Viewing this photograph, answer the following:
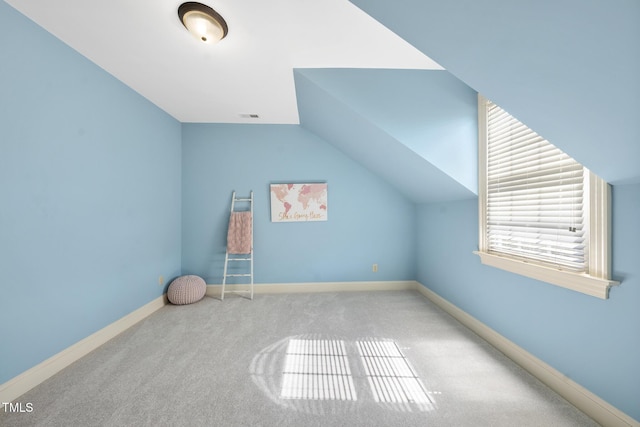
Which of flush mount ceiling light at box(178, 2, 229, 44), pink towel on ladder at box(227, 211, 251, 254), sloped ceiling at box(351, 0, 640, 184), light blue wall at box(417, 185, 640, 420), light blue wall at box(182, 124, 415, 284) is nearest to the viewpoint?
sloped ceiling at box(351, 0, 640, 184)

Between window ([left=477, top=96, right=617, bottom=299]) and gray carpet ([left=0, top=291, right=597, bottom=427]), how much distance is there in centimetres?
77

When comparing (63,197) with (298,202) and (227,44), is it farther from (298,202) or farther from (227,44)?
(298,202)

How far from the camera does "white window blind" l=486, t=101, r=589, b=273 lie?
144 centimetres

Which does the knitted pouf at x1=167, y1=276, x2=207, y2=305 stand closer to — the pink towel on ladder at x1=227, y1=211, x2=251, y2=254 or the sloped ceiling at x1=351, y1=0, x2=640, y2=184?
the pink towel on ladder at x1=227, y1=211, x2=251, y2=254

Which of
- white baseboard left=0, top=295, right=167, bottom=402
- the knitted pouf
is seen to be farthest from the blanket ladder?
white baseboard left=0, top=295, right=167, bottom=402

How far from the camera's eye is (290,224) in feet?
11.4

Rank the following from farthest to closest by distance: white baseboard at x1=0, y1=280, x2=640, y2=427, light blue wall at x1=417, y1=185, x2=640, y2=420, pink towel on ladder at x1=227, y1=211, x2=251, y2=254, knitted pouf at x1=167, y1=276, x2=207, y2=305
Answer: pink towel on ladder at x1=227, y1=211, x2=251, y2=254, knitted pouf at x1=167, y1=276, x2=207, y2=305, white baseboard at x1=0, y1=280, x2=640, y2=427, light blue wall at x1=417, y1=185, x2=640, y2=420

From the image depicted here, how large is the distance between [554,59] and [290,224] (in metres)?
2.98

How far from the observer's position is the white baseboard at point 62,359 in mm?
1457

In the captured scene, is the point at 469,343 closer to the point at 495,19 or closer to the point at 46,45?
the point at 495,19

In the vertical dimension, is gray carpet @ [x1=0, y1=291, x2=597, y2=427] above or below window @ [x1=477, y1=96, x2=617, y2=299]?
below

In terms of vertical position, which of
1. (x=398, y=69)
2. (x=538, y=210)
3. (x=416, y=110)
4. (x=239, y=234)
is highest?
(x=398, y=69)

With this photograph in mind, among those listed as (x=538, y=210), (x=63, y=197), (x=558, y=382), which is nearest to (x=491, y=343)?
(x=558, y=382)

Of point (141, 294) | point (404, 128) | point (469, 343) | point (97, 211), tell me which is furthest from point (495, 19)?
point (141, 294)
